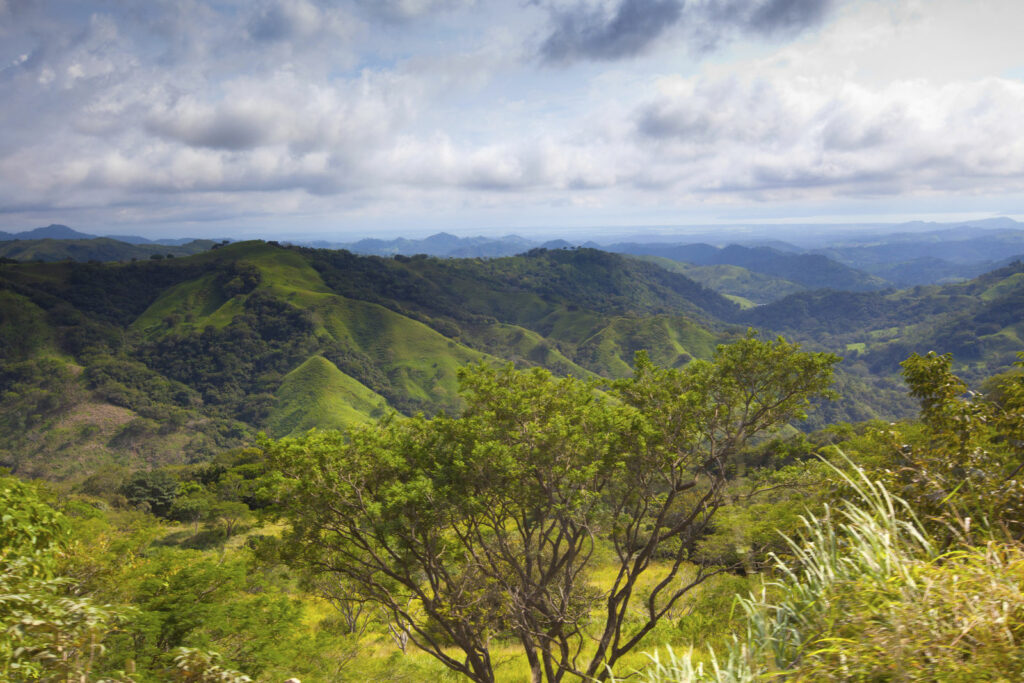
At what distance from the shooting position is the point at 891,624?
288 centimetres

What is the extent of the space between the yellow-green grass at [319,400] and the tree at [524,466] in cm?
12133

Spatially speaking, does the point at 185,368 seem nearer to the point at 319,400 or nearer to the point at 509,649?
the point at 319,400

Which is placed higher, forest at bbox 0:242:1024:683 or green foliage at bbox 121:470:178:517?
forest at bbox 0:242:1024:683

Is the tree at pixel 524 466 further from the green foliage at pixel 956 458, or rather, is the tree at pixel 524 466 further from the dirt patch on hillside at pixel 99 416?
the dirt patch on hillside at pixel 99 416

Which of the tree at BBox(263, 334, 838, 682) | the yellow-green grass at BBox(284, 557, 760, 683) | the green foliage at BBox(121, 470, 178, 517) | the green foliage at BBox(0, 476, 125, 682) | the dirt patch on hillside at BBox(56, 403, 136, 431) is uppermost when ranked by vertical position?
the green foliage at BBox(0, 476, 125, 682)

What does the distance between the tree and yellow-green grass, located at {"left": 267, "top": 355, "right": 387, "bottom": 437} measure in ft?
398

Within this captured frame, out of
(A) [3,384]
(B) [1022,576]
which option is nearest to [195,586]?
(B) [1022,576]

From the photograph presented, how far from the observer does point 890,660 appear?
2.70 metres

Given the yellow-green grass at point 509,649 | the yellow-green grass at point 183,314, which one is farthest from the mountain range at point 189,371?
the yellow-green grass at point 509,649

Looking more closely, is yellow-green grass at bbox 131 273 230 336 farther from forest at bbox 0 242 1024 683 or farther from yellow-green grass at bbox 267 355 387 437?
forest at bbox 0 242 1024 683

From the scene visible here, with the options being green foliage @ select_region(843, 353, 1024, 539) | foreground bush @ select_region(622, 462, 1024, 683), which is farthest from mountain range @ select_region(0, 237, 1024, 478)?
foreground bush @ select_region(622, 462, 1024, 683)

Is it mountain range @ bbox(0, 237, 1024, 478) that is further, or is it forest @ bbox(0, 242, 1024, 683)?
mountain range @ bbox(0, 237, 1024, 478)

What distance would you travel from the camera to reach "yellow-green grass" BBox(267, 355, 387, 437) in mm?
133750

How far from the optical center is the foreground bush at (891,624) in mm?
2680
